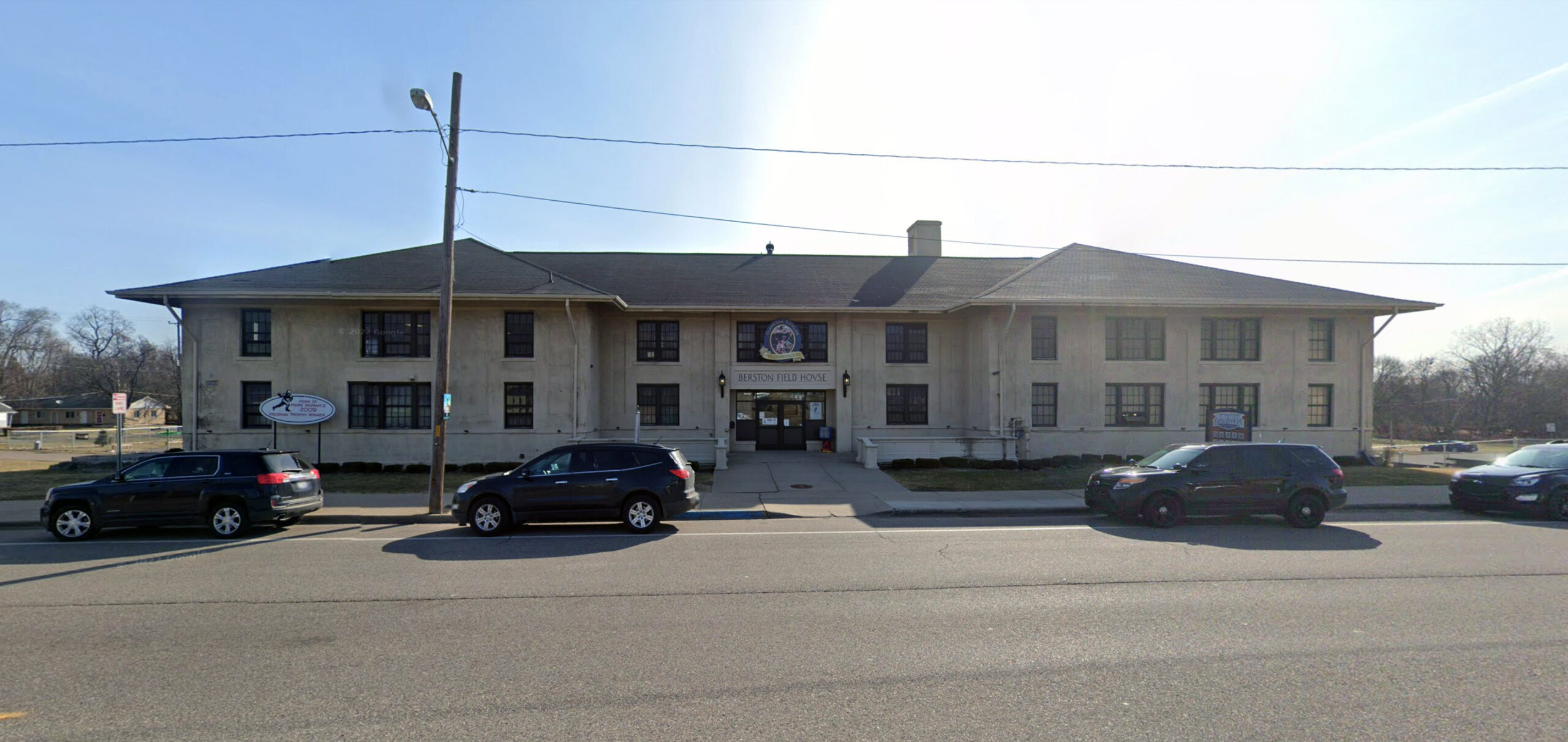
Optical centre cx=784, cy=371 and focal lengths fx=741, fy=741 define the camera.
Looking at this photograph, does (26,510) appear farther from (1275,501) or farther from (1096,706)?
(1275,501)

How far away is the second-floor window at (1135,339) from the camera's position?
24.9 m

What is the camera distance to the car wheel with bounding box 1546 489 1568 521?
13547 mm

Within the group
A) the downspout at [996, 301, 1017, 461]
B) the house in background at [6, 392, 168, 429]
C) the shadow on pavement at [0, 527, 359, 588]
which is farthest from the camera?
the house in background at [6, 392, 168, 429]

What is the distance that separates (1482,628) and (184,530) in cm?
1716

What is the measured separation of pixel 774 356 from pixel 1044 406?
917cm

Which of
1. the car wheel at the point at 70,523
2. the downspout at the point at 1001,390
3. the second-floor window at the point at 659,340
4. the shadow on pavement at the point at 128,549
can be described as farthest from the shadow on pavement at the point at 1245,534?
the car wheel at the point at 70,523

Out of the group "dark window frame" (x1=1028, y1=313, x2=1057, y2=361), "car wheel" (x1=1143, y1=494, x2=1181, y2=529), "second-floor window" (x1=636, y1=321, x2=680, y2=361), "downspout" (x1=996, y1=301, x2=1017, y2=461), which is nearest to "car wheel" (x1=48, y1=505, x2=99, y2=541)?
"second-floor window" (x1=636, y1=321, x2=680, y2=361)

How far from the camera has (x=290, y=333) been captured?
75.5 ft

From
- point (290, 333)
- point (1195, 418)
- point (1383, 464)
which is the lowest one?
point (1383, 464)

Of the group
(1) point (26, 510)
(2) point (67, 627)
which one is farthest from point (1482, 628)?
(1) point (26, 510)

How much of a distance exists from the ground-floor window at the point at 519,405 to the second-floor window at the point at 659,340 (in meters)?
4.05

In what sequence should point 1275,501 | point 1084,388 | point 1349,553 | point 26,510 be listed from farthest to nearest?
point 1084,388 → point 26,510 → point 1275,501 → point 1349,553

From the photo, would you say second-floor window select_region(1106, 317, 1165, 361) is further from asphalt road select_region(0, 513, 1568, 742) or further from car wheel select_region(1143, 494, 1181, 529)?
asphalt road select_region(0, 513, 1568, 742)

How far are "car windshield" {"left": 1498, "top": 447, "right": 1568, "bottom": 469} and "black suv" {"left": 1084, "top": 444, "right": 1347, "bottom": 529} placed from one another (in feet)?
15.6
